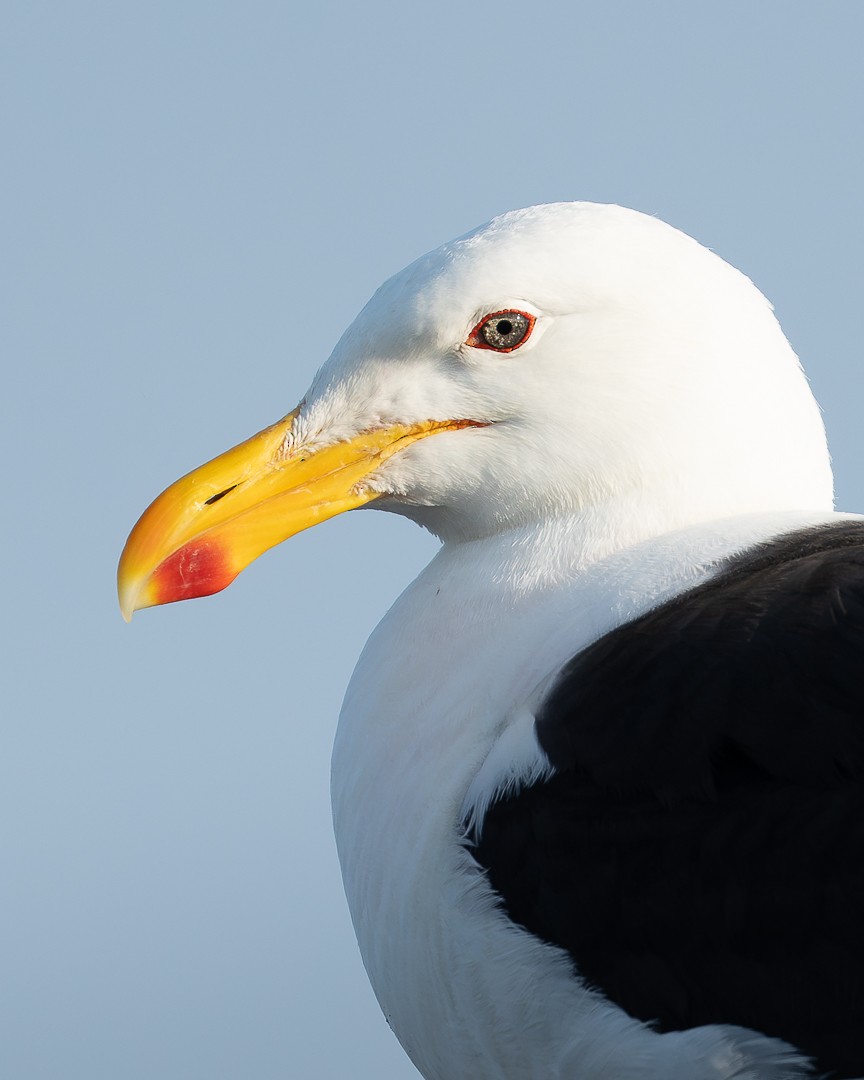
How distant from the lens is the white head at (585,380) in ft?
16.7

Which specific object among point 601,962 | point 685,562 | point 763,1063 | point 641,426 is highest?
point 641,426

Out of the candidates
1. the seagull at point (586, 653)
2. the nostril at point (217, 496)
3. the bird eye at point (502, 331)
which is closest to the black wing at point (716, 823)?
the seagull at point (586, 653)

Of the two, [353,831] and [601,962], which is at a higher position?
[353,831]

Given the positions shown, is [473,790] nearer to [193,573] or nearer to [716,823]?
[716,823]

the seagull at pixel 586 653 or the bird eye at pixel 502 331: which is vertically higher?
the bird eye at pixel 502 331

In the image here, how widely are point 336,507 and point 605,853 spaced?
1388mm

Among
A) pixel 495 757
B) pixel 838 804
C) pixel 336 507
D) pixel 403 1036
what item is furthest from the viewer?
pixel 336 507

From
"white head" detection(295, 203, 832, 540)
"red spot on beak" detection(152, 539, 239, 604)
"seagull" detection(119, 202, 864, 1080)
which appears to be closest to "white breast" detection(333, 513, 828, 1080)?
"seagull" detection(119, 202, 864, 1080)

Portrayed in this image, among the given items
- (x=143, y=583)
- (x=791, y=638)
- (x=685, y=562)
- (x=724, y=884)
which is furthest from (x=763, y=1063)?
(x=143, y=583)

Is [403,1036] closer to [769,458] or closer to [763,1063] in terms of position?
[763,1063]

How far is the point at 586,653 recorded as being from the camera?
460 cm

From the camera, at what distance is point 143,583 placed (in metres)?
5.15

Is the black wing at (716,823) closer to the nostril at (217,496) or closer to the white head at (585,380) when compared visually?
the white head at (585,380)

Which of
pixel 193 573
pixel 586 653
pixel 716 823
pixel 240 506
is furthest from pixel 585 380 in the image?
pixel 716 823
